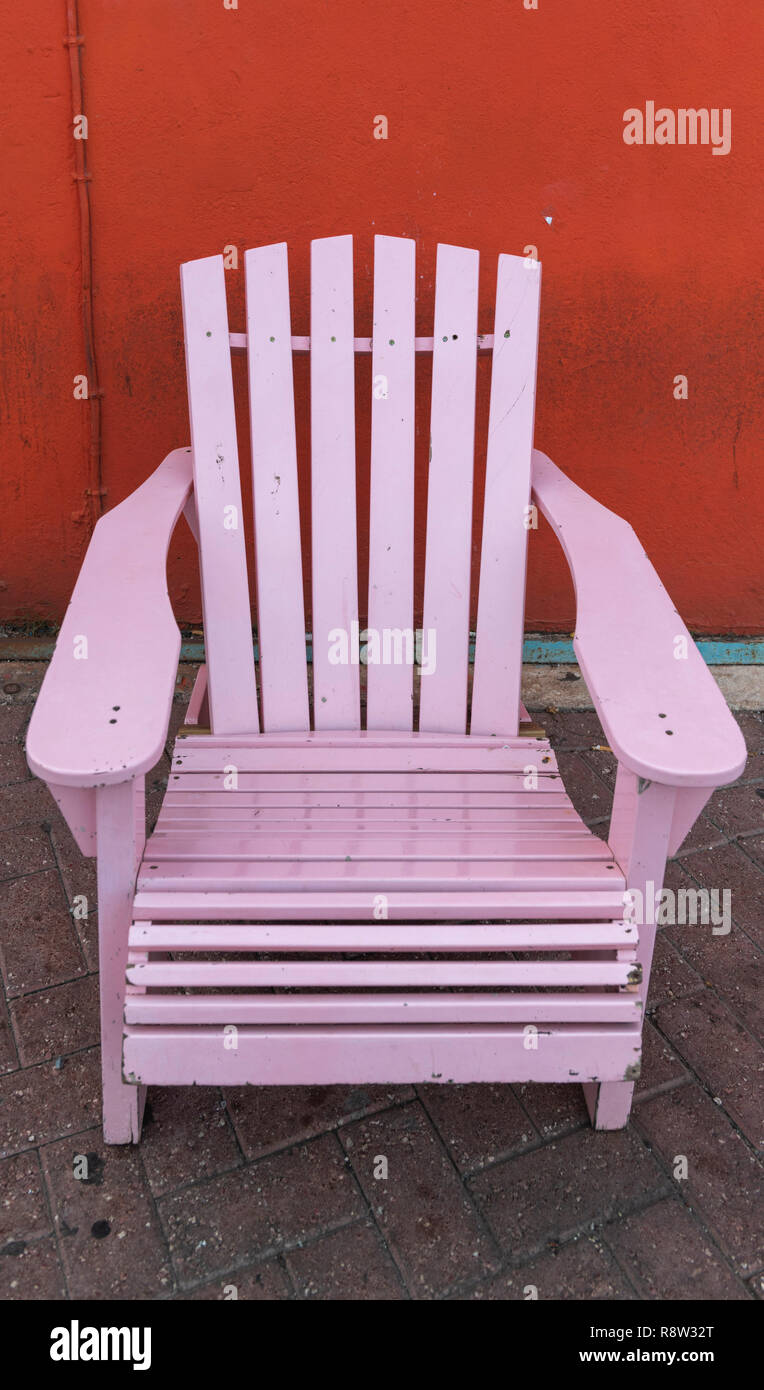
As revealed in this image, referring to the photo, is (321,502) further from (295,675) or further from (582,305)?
(582,305)

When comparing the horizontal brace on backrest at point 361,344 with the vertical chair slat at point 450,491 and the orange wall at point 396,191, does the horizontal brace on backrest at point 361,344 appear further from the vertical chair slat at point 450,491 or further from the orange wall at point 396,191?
the orange wall at point 396,191

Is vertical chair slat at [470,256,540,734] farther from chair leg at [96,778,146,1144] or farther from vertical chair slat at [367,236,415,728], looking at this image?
chair leg at [96,778,146,1144]

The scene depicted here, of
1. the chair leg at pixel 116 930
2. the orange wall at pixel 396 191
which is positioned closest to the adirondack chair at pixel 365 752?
the chair leg at pixel 116 930

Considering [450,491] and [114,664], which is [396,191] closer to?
[450,491]

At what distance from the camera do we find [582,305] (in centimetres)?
252

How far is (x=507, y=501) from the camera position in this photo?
2.02 meters

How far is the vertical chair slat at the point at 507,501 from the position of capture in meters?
1.98

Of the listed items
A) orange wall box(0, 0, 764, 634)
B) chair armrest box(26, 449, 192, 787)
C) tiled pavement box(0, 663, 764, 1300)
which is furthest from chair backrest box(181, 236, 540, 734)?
tiled pavement box(0, 663, 764, 1300)

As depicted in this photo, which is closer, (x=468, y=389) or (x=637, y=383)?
(x=468, y=389)

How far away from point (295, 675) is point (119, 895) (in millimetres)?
654

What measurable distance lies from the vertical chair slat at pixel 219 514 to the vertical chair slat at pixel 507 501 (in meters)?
0.45

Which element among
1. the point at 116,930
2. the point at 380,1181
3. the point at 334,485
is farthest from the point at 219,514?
the point at 380,1181

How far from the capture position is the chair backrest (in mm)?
1963
